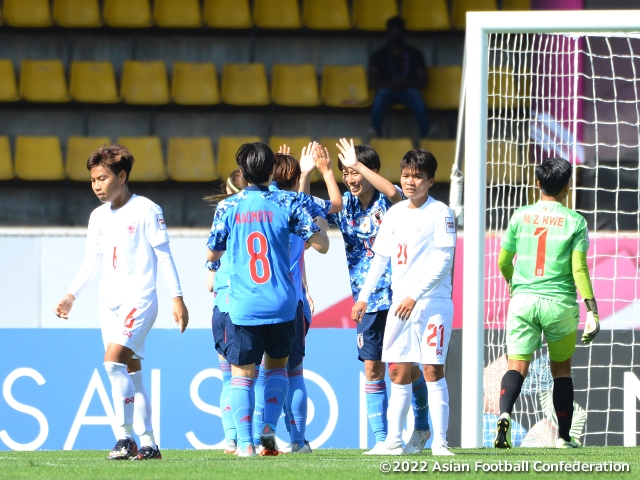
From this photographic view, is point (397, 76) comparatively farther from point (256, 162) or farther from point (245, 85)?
point (256, 162)

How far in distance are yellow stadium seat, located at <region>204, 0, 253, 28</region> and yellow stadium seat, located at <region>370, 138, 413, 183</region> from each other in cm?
195

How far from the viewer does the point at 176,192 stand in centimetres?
1027

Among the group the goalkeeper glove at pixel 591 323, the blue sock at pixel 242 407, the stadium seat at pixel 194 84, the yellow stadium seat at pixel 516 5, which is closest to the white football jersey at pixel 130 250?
the blue sock at pixel 242 407

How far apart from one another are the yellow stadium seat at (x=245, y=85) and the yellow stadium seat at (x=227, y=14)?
0.48 m

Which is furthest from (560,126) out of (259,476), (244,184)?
(259,476)

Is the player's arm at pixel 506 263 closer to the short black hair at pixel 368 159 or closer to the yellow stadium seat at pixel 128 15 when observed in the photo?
the short black hair at pixel 368 159

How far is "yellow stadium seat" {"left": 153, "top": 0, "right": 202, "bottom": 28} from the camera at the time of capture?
1088 centimetres

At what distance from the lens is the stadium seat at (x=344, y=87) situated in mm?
10703

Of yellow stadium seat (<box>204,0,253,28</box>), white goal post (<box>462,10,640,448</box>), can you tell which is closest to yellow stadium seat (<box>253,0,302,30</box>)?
yellow stadium seat (<box>204,0,253,28</box>)

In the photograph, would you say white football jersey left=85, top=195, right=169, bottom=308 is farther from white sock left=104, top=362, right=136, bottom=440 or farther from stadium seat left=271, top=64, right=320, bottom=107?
stadium seat left=271, top=64, right=320, bottom=107

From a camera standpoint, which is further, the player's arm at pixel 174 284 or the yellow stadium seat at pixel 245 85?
the yellow stadium seat at pixel 245 85

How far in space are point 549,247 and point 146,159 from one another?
547 cm

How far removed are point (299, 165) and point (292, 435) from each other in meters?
1.46

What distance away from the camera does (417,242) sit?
4.99 m
